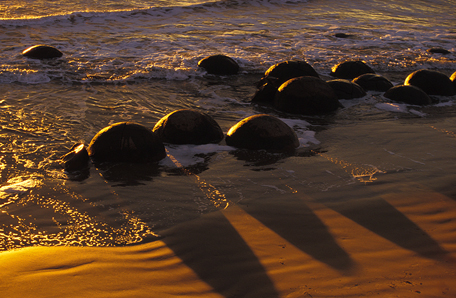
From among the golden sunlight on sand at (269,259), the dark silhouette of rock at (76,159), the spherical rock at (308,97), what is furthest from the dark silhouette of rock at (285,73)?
the golden sunlight on sand at (269,259)

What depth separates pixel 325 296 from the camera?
7.54 feet

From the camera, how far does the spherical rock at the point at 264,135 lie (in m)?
4.74

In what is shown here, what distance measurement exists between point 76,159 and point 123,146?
0.51 meters

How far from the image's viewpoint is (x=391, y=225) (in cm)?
311

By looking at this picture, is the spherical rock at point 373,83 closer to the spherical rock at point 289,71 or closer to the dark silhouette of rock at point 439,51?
the spherical rock at point 289,71

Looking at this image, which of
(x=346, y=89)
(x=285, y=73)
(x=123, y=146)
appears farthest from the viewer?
(x=285, y=73)

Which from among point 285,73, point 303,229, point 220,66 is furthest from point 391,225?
point 220,66

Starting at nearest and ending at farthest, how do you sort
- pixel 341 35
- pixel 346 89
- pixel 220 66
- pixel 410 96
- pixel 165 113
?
pixel 165 113 < pixel 410 96 < pixel 346 89 < pixel 220 66 < pixel 341 35

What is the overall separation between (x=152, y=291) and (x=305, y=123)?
4.22 m

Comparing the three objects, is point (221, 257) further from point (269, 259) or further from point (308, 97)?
point (308, 97)

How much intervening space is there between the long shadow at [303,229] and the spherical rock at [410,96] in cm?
445

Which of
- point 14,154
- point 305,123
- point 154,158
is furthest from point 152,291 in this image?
point 305,123

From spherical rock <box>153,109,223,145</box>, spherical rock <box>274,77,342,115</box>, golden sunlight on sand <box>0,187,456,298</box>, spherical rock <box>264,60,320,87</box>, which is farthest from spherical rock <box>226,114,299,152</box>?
spherical rock <box>264,60,320,87</box>

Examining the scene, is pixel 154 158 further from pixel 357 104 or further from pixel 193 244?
pixel 357 104
